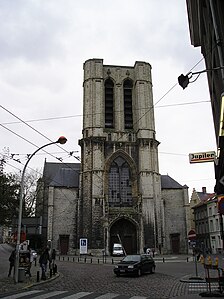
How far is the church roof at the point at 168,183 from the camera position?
45.6 m

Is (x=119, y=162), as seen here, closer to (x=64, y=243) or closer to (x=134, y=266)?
(x=64, y=243)

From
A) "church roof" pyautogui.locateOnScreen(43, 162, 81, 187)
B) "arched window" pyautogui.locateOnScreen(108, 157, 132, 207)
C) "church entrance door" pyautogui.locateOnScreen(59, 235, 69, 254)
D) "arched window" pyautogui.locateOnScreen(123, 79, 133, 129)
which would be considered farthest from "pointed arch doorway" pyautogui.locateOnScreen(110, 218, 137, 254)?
"arched window" pyautogui.locateOnScreen(123, 79, 133, 129)

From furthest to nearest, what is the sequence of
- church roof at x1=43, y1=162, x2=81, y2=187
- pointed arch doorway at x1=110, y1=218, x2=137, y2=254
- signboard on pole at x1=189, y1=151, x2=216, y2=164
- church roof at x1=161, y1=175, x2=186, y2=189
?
church roof at x1=161, y1=175, x2=186, y2=189
church roof at x1=43, y1=162, x2=81, y2=187
pointed arch doorway at x1=110, y1=218, x2=137, y2=254
signboard on pole at x1=189, y1=151, x2=216, y2=164

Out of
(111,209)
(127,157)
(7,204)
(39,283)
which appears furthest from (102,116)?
(39,283)

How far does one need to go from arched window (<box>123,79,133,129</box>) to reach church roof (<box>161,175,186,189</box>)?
29.2 feet

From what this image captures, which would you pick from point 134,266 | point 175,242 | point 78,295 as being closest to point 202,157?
point 78,295

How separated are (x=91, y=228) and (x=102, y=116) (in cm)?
1451

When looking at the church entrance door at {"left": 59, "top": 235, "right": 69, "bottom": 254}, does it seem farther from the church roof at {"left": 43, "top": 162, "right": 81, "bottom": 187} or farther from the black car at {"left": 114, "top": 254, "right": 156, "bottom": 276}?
the black car at {"left": 114, "top": 254, "right": 156, "bottom": 276}

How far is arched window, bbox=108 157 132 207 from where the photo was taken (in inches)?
1631

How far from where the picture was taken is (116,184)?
1657 inches

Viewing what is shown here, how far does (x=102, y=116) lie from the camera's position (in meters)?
44.2

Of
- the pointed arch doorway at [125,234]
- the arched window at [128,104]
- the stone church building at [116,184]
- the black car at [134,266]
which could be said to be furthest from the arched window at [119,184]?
the black car at [134,266]

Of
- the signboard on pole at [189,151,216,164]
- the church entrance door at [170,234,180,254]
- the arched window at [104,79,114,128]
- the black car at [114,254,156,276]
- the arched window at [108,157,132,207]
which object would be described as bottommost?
the black car at [114,254,156,276]

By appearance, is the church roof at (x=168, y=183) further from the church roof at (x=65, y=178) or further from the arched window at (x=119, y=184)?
the church roof at (x=65, y=178)
